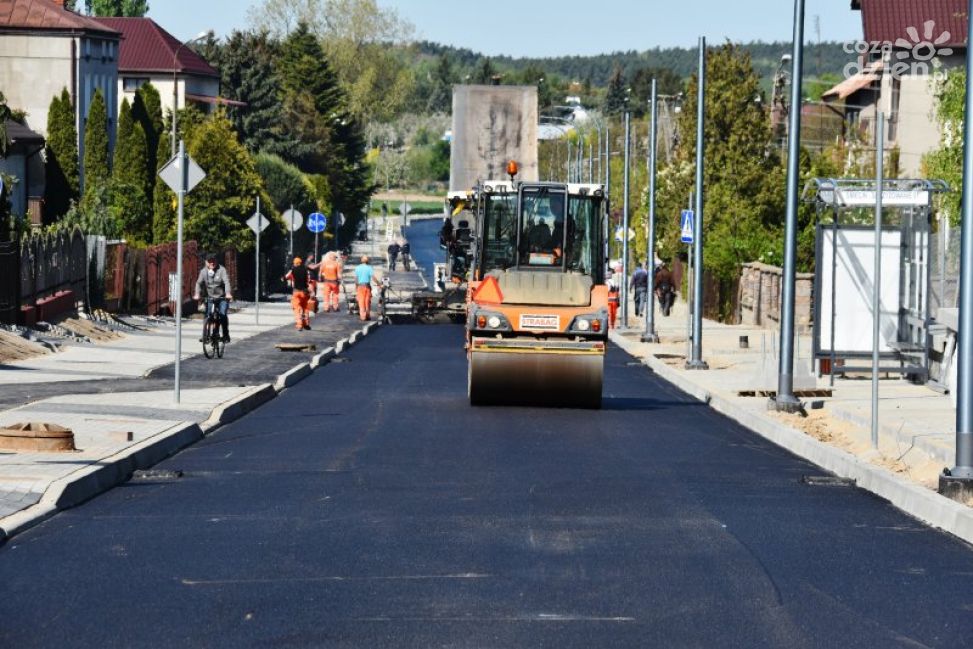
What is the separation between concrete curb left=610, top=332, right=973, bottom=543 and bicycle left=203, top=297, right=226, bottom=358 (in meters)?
9.37

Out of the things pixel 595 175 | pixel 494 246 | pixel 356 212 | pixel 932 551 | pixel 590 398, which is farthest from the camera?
pixel 356 212

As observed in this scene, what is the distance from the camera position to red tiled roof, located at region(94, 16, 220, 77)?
10794 cm

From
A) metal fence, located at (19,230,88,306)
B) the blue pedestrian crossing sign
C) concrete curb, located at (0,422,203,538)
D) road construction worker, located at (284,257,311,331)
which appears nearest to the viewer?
concrete curb, located at (0,422,203,538)

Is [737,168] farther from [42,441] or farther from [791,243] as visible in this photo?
[42,441]

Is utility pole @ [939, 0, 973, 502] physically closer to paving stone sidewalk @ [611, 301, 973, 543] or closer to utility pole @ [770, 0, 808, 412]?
paving stone sidewalk @ [611, 301, 973, 543]

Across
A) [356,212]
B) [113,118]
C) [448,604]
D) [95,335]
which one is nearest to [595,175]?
[356,212]

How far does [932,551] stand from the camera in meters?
12.1

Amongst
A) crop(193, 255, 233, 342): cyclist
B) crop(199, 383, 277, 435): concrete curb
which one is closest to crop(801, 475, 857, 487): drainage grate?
crop(199, 383, 277, 435): concrete curb

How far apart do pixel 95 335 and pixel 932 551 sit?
26.7 meters

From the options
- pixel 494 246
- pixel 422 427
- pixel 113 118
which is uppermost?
pixel 113 118

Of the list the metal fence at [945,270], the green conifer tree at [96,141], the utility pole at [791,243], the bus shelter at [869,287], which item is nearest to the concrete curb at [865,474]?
the utility pole at [791,243]

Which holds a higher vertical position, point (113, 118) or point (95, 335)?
point (113, 118)

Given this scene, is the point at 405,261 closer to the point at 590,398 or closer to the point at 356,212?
the point at 356,212

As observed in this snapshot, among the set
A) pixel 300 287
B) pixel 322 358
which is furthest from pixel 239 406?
pixel 300 287
